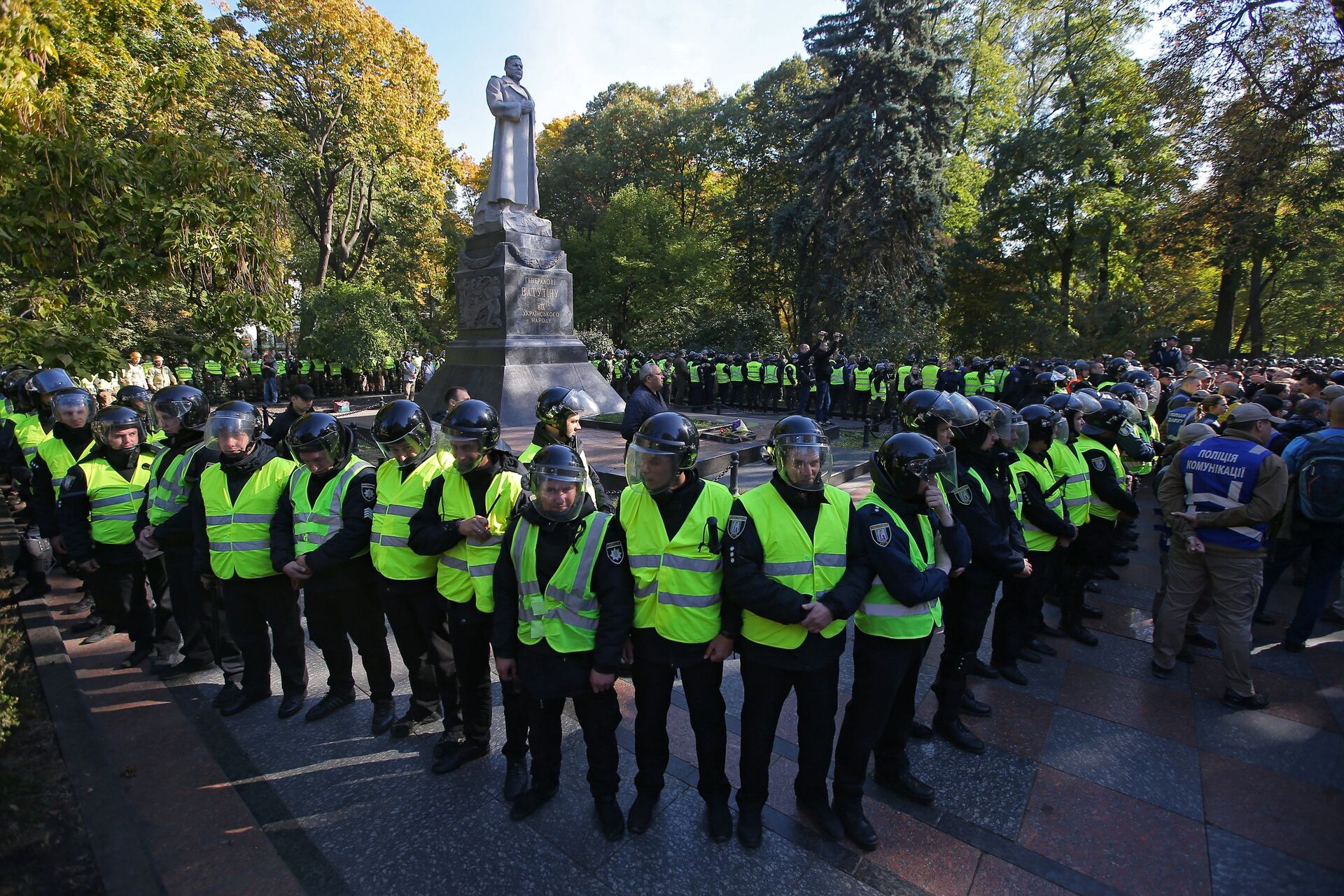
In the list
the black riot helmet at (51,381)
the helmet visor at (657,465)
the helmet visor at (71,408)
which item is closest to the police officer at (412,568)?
the helmet visor at (657,465)

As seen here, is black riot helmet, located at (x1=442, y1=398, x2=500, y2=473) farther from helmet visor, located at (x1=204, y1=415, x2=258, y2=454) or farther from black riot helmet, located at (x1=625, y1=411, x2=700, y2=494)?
helmet visor, located at (x1=204, y1=415, x2=258, y2=454)

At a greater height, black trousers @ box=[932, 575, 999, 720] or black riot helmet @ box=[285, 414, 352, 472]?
black riot helmet @ box=[285, 414, 352, 472]

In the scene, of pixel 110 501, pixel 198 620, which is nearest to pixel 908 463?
pixel 198 620

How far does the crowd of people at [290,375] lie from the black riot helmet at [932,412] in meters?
16.6

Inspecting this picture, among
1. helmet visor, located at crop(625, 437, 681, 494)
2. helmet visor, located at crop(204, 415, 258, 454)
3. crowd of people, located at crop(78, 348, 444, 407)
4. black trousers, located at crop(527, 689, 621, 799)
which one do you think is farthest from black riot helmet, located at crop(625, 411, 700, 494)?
crowd of people, located at crop(78, 348, 444, 407)

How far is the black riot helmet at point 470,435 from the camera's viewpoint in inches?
137

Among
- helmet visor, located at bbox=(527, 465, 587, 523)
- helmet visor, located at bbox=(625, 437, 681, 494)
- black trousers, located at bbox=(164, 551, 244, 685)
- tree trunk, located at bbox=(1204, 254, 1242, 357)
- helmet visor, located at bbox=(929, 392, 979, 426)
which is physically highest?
tree trunk, located at bbox=(1204, 254, 1242, 357)

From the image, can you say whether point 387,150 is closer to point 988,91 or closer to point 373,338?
point 373,338

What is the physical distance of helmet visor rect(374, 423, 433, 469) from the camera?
3691 mm

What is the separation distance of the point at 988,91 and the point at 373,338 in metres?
28.4

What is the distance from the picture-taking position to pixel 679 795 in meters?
3.45

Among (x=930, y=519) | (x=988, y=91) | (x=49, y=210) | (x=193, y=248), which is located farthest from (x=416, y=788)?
(x=988, y=91)

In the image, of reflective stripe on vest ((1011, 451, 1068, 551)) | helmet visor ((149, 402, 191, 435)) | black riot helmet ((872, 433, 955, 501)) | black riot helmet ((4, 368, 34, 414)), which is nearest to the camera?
black riot helmet ((872, 433, 955, 501))

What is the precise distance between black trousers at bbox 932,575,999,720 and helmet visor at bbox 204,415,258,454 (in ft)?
14.3
